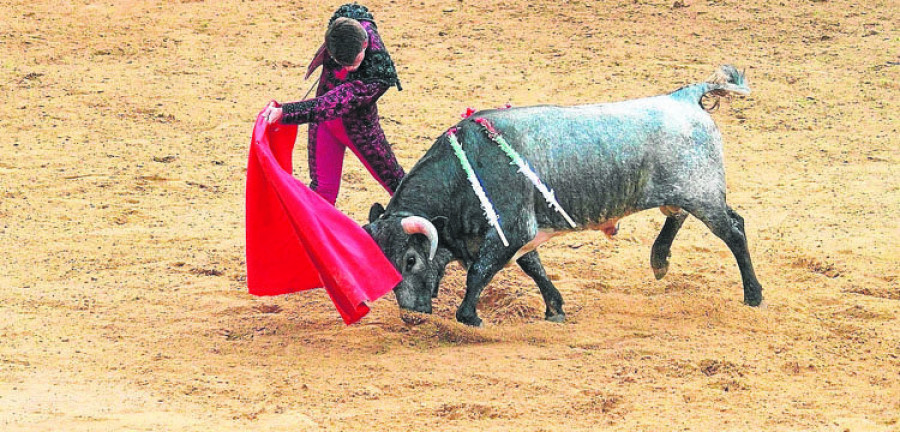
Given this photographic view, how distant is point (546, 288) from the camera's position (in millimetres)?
6582

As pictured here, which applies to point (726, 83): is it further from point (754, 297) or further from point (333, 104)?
point (333, 104)

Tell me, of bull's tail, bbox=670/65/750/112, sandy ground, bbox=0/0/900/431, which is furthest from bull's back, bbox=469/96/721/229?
sandy ground, bbox=0/0/900/431

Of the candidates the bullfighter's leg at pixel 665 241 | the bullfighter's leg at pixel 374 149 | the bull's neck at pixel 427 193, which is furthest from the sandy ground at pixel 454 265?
the bullfighter's leg at pixel 374 149

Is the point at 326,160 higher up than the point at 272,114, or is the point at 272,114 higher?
the point at 272,114

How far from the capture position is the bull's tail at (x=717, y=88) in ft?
21.9

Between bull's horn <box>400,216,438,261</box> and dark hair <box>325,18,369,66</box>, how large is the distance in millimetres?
926

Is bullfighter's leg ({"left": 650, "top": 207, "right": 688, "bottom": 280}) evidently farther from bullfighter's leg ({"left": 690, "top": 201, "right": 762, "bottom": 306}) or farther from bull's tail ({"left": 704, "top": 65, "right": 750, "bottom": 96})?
bull's tail ({"left": 704, "top": 65, "right": 750, "bottom": 96})

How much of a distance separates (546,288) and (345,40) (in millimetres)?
1801

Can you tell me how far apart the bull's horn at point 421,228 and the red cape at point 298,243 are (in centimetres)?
20

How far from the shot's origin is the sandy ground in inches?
211

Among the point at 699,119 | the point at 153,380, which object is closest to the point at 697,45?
the point at 699,119

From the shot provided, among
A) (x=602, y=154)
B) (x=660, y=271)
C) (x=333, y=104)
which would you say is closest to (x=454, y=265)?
(x=660, y=271)

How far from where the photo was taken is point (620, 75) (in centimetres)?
1151

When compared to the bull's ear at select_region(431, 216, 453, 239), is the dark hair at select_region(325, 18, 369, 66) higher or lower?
higher
